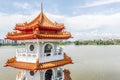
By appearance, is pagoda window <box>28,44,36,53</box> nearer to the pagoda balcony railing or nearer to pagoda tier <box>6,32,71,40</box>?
the pagoda balcony railing

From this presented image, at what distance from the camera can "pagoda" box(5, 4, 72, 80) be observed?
786cm

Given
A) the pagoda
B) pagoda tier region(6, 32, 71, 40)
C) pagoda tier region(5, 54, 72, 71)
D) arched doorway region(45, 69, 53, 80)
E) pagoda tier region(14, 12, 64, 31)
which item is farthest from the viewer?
arched doorway region(45, 69, 53, 80)

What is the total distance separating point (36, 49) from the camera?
8469 millimetres

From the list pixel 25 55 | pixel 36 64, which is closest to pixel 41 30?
pixel 25 55

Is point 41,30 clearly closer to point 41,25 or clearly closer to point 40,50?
point 41,25

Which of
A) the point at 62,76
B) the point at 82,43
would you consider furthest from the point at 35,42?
the point at 82,43

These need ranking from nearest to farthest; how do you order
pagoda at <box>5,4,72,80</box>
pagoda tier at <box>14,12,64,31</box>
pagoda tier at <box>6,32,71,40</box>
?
pagoda tier at <box>6,32,71,40</box> < pagoda at <box>5,4,72,80</box> < pagoda tier at <box>14,12,64,31</box>

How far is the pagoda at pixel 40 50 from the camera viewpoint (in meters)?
7.86

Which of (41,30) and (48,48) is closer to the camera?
(41,30)

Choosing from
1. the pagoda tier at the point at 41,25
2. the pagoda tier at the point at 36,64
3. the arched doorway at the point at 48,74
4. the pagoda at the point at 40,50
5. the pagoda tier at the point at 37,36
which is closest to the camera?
the pagoda tier at the point at 36,64

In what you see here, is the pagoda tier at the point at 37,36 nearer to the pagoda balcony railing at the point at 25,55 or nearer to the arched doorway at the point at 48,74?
the pagoda balcony railing at the point at 25,55

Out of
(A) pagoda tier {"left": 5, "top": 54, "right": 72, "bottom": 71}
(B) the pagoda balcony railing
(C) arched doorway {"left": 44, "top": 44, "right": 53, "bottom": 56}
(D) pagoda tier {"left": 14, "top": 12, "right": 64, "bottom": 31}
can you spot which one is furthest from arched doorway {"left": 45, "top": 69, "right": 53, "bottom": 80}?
(D) pagoda tier {"left": 14, "top": 12, "right": 64, "bottom": 31}

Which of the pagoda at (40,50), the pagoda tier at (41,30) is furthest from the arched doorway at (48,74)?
the pagoda tier at (41,30)

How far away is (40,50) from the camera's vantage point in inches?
325
